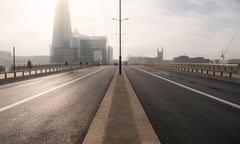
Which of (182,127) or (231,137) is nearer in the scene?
A: (231,137)

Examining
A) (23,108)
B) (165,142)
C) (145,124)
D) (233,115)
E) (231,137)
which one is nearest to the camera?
(165,142)

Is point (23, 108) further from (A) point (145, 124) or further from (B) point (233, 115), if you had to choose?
(B) point (233, 115)

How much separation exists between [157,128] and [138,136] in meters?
0.89

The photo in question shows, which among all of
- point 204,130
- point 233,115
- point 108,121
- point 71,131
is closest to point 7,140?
point 71,131

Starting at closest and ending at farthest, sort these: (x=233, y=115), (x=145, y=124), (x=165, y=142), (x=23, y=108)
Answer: (x=165, y=142)
(x=145, y=124)
(x=233, y=115)
(x=23, y=108)

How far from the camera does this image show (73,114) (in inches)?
286

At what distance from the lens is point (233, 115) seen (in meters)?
7.11

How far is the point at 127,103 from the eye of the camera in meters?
8.77

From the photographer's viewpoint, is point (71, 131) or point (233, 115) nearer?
point (71, 131)

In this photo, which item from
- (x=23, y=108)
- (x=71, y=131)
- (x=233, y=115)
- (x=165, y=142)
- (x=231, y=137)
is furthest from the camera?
(x=23, y=108)

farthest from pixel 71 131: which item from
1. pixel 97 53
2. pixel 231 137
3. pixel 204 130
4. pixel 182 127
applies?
pixel 97 53

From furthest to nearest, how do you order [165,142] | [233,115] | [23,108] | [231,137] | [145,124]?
[23,108]
[233,115]
[145,124]
[231,137]
[165,142]

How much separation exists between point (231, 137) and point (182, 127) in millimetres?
1156

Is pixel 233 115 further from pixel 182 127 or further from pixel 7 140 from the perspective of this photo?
pixel 7 140
